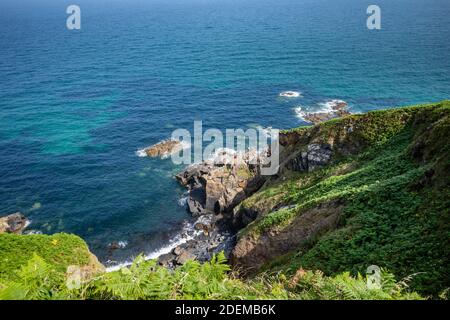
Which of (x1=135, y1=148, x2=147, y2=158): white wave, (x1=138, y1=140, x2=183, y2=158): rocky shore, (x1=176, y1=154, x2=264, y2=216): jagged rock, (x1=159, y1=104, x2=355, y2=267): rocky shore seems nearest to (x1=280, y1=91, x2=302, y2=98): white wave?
(x1=159, y1=104, x2=355, y2=267): rocky shore

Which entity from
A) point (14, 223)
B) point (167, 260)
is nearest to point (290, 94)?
point (167, 260)

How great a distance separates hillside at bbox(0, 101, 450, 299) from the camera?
10.8 metres

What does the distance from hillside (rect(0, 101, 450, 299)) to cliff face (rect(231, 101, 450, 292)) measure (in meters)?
0.09

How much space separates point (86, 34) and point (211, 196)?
17192 centimetres

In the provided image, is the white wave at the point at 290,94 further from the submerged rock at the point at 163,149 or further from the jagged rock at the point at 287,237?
the jagged rock at the point at 287,237

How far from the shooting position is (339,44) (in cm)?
14800

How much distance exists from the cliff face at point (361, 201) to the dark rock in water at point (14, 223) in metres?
32.4

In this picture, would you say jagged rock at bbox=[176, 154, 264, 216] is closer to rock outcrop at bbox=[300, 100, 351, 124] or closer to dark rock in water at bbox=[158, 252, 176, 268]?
dark rock in water at bbox=[158, 252, 176, 268]

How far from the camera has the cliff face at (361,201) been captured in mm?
19078

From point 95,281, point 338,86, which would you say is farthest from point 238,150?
point 95,281

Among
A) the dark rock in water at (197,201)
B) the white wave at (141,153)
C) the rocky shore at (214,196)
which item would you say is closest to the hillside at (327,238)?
the rocky shore at (214,196)

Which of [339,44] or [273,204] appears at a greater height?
[339,44]
